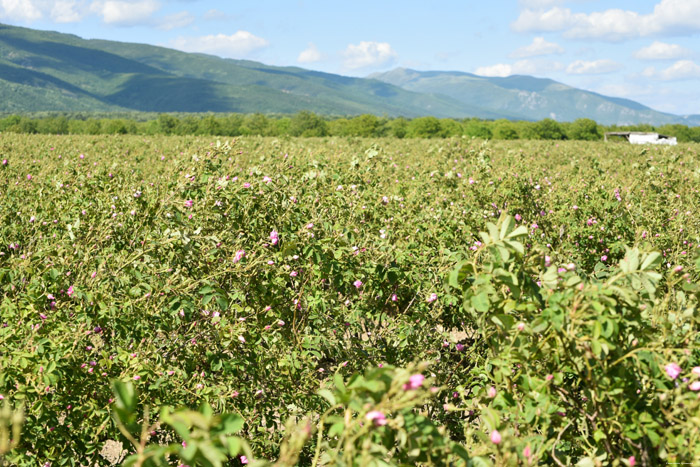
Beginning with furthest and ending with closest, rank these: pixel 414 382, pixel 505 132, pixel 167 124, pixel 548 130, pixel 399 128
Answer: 1. pixel 399 128
2. pixel 548 130
3. pixel 505 132
4. pixel 167 124
5. pixel 414 382

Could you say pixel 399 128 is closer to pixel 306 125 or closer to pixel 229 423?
pixel 306 125

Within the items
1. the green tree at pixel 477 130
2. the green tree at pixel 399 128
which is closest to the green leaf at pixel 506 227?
the green tree at pixel 399 128

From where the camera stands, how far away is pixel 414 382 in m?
1.45

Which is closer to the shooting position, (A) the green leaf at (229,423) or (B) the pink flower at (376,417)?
(A) the green leaf at (229,423)

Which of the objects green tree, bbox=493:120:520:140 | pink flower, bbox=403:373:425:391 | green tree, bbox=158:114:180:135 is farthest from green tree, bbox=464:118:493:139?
pink flower, bbox=403:373:425:391

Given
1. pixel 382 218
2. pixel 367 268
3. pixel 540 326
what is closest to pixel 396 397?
pixel 540 326

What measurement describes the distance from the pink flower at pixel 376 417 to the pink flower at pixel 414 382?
10 centimetres

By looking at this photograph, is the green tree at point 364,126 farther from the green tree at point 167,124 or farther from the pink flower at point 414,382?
the pink flower at point 414,382

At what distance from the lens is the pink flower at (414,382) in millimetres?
1445

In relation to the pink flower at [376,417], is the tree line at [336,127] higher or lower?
higher

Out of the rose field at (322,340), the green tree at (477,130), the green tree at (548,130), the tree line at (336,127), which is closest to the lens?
the rose field at (322,340)

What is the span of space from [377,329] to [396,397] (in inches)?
113

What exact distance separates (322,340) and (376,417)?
7.63 ft

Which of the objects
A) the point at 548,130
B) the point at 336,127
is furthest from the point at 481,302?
the point at 548,130
